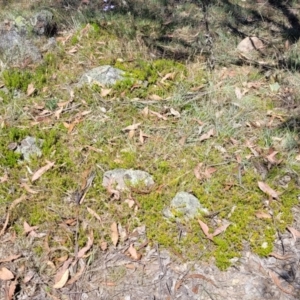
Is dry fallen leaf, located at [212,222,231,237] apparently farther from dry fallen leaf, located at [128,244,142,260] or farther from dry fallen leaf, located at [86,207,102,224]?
dry fallen leaf, located at [86,207,102,224]

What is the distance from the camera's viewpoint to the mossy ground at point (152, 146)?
3.57 m

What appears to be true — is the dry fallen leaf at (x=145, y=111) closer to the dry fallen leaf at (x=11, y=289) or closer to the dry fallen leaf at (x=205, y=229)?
the dry fallen leaf at (x=205, y=229)

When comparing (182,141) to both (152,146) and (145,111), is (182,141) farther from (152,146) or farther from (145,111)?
(145,111)

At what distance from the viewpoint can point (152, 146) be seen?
4191 millimetres

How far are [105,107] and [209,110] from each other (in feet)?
3.30

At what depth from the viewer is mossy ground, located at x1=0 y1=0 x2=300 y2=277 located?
11.7 ft

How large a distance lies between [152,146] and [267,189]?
3.49ft

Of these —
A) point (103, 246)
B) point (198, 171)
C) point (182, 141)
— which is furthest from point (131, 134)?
point (103, 246)

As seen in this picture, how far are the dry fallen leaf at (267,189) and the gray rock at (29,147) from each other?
1.88 m

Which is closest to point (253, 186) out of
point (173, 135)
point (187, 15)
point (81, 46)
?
point (173, 135)

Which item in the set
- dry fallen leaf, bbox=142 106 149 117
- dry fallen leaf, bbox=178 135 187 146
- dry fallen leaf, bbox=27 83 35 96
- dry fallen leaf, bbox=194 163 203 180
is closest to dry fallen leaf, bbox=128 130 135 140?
dry fallen leaf, bbox=142 106 149 117

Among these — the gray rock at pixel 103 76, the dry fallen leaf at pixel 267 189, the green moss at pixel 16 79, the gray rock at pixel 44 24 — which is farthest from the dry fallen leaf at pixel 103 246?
the gray rock at pixel 44 24

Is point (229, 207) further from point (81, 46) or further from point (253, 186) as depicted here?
point (81, 46)

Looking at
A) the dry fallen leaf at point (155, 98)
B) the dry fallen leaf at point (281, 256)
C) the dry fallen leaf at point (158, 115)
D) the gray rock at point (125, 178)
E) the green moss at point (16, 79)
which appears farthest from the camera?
the green moss at point (16, 79)
